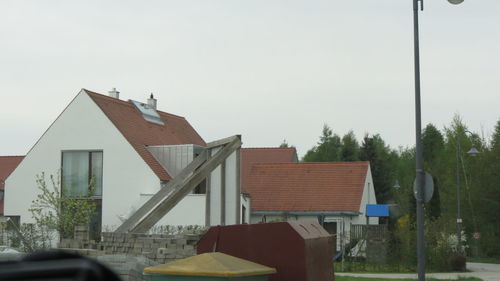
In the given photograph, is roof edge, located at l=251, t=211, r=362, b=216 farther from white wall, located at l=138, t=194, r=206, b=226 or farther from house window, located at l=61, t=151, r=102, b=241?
house window, located at l=61, t=151, r=102, b=241

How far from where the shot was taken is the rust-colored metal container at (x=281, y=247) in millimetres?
12844

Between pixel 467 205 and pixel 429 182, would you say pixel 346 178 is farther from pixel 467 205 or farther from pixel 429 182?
pixel 429 182

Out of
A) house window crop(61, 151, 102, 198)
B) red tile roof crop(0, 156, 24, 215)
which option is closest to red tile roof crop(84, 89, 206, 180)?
house window crop(61, 151, 102, 198)

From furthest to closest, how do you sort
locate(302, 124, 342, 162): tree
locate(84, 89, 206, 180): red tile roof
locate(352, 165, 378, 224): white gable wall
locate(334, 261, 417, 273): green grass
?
locate(302, 124, 342, 162): tree
locate(352, 165, 378, 224): white gable wall
locate(84, 89, 206, 180): red tile roof
locate(334, 261, 417, 273): green grass

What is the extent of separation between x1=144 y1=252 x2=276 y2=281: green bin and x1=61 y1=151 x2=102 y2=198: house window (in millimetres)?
27611

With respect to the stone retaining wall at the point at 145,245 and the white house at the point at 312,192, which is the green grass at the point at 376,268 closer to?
the white house at the point at 312,192

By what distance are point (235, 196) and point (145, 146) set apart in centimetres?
1798

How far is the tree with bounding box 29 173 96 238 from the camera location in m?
33.6

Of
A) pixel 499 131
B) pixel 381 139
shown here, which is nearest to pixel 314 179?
pixel 499 131

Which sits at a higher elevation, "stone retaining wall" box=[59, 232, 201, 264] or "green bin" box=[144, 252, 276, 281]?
"stone retaining wall" box=[59, 232, 201, 264]

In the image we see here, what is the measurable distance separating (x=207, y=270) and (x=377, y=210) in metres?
33.7

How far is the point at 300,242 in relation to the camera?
12.9 metres

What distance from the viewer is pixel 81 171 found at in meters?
39.0

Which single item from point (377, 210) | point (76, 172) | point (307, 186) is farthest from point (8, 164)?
point (377, 210)
